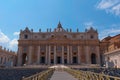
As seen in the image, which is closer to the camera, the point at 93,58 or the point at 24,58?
the point at 93,58

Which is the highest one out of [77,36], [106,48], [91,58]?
[77,36]

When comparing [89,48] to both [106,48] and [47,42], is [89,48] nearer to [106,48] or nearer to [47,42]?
[106,48]

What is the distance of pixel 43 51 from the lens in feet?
244

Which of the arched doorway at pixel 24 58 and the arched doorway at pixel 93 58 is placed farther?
the arched doorway at pixel 24 58

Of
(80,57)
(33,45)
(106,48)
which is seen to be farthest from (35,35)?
(106,48)

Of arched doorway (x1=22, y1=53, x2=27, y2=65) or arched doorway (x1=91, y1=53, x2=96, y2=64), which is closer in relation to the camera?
arched doorway (x1=91, y1=53, x2=96, y2=64)

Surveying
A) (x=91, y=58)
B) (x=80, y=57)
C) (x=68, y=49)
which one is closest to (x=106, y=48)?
(x=91, y=58)

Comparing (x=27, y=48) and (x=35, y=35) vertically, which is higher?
(x=35, y=35)

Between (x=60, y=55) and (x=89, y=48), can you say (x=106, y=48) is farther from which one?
(x=60, y=55)

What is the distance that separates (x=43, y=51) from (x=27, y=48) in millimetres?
7626

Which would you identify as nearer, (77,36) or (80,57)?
(80,57)

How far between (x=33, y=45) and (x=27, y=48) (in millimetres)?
3096

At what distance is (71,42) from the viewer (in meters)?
74.6

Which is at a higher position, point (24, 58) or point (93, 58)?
point (24, 58)
